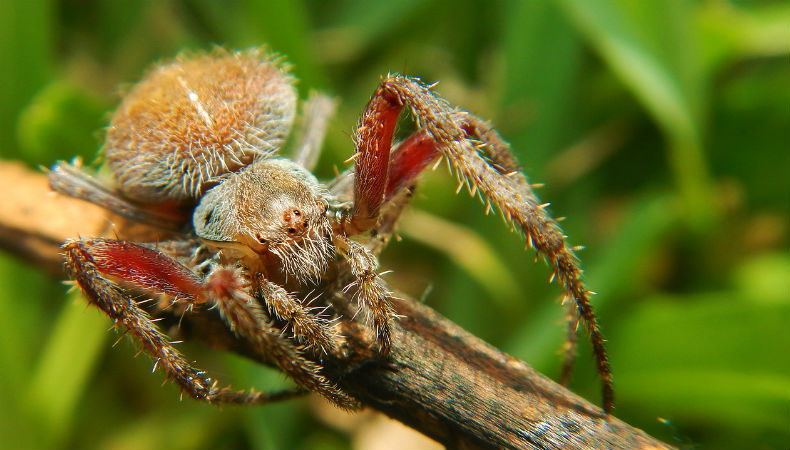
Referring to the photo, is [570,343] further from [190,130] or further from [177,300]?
[190,130]

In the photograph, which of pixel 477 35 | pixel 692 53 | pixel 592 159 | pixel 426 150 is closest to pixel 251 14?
pixel 477 35

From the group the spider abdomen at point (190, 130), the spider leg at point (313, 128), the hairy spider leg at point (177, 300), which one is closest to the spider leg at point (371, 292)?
the hairy spider leg at point (177, 300)

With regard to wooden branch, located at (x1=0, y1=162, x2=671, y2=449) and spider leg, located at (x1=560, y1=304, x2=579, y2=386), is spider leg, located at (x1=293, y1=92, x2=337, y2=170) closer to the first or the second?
wooden branch, located at (x1=0, y1=162, x2=671, y2=449)

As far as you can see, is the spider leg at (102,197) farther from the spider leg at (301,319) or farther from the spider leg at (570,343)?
the spider leg at (570,343)

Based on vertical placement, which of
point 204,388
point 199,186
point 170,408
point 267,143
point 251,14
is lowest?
point 170,408

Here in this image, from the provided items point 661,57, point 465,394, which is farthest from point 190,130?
point 661,57

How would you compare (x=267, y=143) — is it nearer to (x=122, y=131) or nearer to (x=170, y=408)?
(x=122, y=131)

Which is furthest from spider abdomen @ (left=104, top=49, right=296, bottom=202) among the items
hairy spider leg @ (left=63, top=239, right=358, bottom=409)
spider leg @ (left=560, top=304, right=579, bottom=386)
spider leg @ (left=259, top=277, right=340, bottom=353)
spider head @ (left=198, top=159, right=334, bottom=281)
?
spider leg @ (left=560, top=304, right=579, bottom=386)

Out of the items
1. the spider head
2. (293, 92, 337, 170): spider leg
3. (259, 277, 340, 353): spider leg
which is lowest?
(259, 277, 340, 353): spider leg
